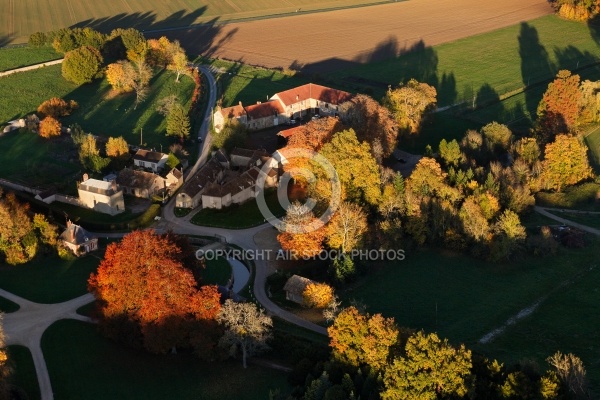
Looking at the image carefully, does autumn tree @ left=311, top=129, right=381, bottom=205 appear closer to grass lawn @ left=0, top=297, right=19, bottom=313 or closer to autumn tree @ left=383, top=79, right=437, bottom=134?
autumn tree @ left=383, top=79, right=437, bottom=134

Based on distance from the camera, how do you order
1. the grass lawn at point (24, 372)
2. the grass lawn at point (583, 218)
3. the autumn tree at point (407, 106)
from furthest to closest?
1. the autumn tree at point (407, 106)
2. the grass lawn at point (583, 218)
3. the grass lawn at point (24, 372)

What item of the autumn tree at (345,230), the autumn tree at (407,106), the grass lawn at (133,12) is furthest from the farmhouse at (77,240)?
the grass lawn at (133,12)

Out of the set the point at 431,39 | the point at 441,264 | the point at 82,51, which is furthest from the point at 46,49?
the point at 441,264

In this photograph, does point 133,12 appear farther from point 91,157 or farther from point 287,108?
point 91,157

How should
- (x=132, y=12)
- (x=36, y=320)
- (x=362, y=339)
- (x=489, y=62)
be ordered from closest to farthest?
(x=362, y=339) < (x=36, y=320) < (x=489, y=62) < (x=132, y=12)

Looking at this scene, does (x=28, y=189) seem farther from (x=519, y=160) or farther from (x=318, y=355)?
(x=519, y=160)

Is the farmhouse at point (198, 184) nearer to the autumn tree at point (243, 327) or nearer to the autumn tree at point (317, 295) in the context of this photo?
the autumn tree at point (317, 295)

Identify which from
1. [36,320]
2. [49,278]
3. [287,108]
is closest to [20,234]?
[49,278]
